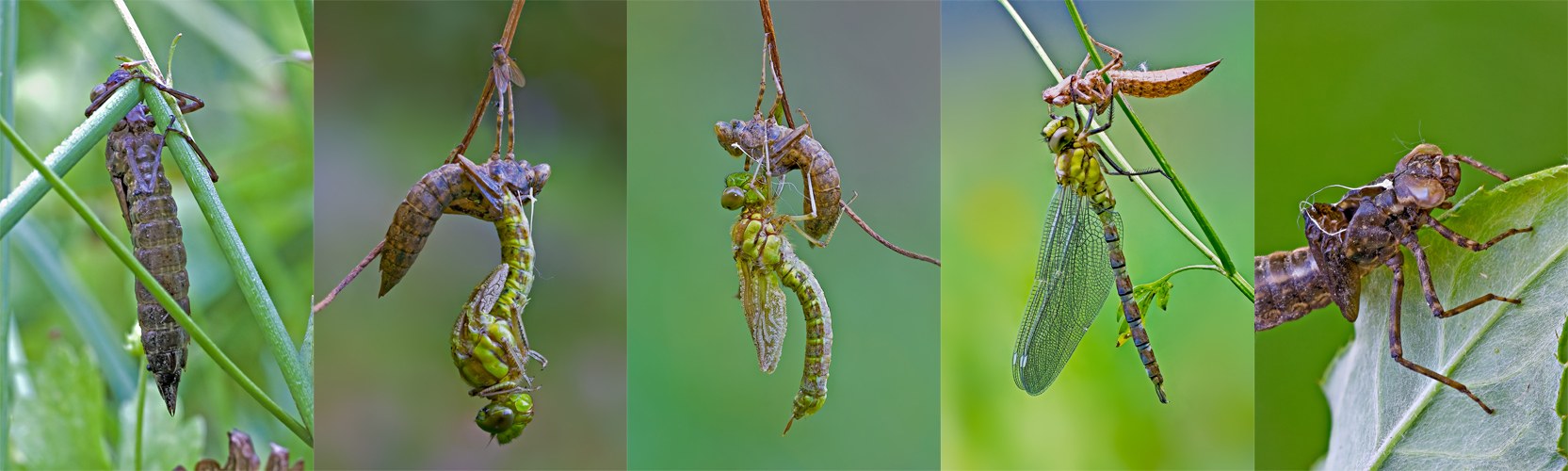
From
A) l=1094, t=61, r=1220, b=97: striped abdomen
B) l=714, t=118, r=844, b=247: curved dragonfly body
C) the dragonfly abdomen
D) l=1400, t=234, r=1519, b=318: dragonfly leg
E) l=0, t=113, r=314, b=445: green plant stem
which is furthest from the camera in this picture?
l=714, t=118, r=844, b=247: curved dragonfly body

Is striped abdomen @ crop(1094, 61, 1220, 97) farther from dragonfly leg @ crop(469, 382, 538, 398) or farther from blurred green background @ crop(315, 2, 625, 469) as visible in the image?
dragonfly leg @ crop(469, 382, 538, 398)

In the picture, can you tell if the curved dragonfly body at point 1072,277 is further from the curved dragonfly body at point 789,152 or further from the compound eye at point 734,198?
the compound eye at point 734,198

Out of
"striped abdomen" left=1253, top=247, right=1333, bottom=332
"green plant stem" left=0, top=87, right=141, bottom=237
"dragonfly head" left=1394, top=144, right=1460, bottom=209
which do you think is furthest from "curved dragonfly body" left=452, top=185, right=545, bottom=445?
"dragonfly head" left=1394, top=144, right=1460, bottom=209

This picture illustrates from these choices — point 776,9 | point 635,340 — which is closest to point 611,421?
point 635,340

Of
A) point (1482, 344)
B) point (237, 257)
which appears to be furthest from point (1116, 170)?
point (237, 257)

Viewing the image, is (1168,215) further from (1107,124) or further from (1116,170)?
(1107,124)

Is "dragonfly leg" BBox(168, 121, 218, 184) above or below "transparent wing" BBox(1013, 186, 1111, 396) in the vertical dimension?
above

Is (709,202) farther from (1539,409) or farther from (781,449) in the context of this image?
(1539,409)
